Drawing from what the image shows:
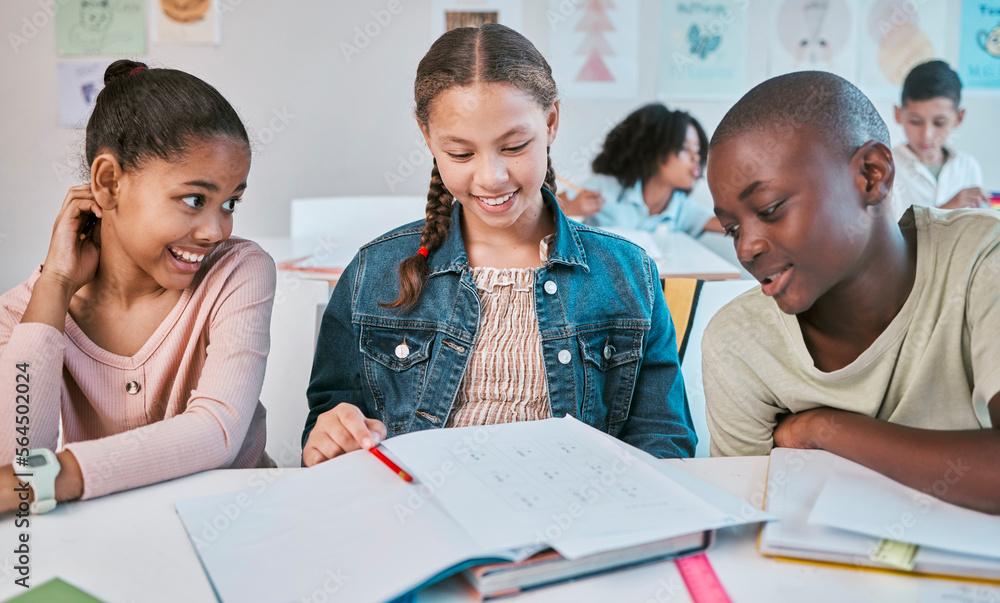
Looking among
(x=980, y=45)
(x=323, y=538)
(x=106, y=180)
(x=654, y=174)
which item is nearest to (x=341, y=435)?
(x=323, y=538)

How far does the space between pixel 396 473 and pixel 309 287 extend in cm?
70

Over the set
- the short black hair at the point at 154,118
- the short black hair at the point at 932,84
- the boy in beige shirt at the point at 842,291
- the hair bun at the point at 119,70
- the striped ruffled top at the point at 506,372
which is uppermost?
the short black hair at the point at 932,84

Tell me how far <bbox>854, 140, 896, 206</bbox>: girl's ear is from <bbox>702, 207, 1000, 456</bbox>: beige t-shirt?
11 centimetres

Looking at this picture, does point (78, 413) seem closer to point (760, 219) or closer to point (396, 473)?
point (396, 473)

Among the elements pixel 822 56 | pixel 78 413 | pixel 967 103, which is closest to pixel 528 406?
pixel 78 413

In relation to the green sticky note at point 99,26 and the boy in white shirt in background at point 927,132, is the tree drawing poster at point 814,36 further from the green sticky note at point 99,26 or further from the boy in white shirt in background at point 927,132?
the green sticky note at point 99,26

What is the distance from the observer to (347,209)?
267 centimetres

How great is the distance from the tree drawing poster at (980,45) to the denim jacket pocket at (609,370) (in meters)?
3.24

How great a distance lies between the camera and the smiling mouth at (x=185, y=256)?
40.8 inches

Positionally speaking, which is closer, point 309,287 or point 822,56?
point 309,287

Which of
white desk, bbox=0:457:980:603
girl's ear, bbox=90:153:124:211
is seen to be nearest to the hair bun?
girl's ear, bbox=90:153:124:211

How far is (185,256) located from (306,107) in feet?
8.67
